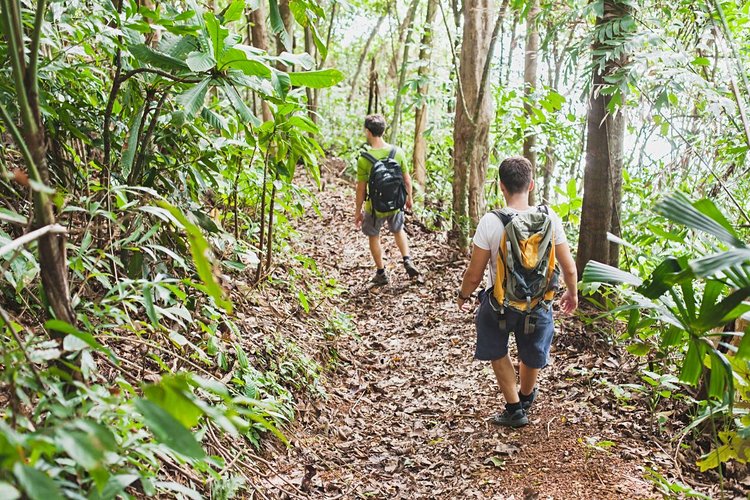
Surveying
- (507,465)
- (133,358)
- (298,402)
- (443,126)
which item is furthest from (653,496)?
(443,126)

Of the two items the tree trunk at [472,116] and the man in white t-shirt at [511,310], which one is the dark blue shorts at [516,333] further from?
the tree trunk at [472,116]

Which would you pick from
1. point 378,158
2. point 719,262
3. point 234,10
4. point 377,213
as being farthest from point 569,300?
point 378,158

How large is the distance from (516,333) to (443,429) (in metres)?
0.96

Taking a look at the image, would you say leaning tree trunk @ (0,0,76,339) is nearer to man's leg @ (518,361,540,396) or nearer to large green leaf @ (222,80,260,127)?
large green leaf @ (222,80,260,127)

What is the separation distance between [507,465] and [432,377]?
5.41ft

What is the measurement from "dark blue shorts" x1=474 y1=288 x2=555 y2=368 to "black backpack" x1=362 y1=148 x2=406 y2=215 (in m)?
3.28

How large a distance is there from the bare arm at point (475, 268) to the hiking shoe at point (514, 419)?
0.89 metres

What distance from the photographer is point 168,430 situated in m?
1.21

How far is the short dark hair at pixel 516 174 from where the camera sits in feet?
12.8

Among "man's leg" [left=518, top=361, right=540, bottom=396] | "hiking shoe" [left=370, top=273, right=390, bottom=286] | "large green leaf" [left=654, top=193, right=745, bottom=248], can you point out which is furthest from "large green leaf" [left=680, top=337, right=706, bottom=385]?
"hiking shoe" [left=370, top=273, right=390, bottom=286]

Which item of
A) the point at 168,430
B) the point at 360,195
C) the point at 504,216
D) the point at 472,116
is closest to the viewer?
the point at 168,430

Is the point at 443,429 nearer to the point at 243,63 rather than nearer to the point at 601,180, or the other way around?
the point at 601,180

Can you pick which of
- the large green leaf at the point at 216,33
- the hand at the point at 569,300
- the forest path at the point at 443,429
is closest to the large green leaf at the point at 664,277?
the forest path at the point at 443,429

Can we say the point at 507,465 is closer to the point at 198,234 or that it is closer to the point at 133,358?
the point at 133,358
